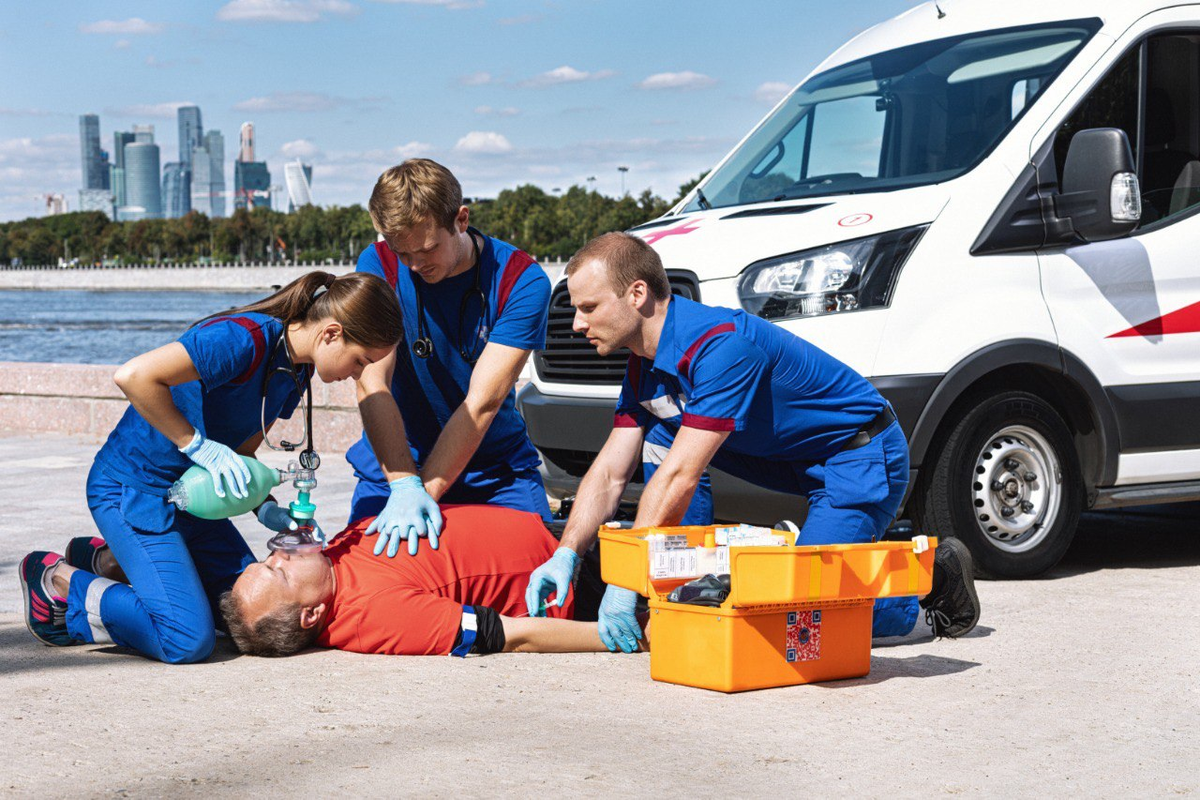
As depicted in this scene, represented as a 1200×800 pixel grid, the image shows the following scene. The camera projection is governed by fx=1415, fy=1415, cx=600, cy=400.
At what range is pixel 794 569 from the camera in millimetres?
4031

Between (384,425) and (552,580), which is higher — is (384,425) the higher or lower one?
the higher one

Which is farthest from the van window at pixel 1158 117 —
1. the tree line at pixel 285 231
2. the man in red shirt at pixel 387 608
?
the tree line at pixel 285 231

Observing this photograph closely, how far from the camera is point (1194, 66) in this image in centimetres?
664

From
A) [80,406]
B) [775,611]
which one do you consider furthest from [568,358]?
[80,406]

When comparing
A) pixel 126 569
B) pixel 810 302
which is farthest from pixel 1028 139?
pixel 126 569

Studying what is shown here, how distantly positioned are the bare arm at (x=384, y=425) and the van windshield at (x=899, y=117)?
239 centimetres

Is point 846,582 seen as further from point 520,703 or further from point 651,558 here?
point 520,703

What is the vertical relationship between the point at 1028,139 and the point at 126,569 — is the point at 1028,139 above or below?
above

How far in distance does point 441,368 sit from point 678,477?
4.40 feet

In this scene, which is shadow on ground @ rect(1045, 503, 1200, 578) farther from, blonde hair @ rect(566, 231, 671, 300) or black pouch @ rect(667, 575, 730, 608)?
blonde hair @ rect(566, 231, 671, 300)

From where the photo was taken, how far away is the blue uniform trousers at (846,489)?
4.77 m

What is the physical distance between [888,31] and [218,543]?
4326 millimetres

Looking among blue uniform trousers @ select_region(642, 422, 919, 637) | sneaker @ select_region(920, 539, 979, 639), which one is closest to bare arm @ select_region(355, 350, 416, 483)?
blue uniform trousers @ select_region(642, 422, 919, 637)

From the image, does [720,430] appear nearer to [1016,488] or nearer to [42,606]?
[1016,488]
